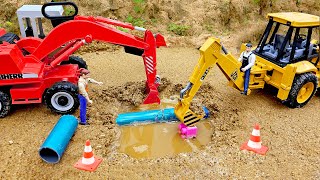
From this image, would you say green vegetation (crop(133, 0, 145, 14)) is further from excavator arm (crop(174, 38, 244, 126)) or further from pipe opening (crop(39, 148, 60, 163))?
pipe opening (crop(39, 148, 60, 163))

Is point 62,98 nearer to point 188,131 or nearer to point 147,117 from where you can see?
point 147,117

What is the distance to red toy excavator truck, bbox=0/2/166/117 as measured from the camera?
7.02 metres

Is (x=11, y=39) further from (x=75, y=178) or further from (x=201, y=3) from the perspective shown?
(x=201, y=3)

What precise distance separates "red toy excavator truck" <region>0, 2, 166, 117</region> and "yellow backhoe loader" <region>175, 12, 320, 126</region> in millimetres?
1458

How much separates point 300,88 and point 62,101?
5.02m

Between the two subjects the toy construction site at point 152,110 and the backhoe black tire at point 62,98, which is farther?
the backhoe black tire at point 62,98

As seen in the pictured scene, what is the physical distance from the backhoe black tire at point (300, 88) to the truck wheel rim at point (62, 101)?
4.64 metres

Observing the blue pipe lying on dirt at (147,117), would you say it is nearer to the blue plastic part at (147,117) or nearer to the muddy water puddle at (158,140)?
the blue plastic part at (147,117)

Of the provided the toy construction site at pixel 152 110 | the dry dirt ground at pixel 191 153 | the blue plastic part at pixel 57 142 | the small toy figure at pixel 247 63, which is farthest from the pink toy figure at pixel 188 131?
the blue plastic part at pixel 57 142

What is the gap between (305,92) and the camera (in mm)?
8023

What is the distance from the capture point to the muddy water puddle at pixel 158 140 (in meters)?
6.49

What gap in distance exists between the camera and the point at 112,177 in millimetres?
5586

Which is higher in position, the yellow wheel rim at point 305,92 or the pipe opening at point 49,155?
the yellow wheel rim at point 305,92

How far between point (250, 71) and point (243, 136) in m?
1.55
